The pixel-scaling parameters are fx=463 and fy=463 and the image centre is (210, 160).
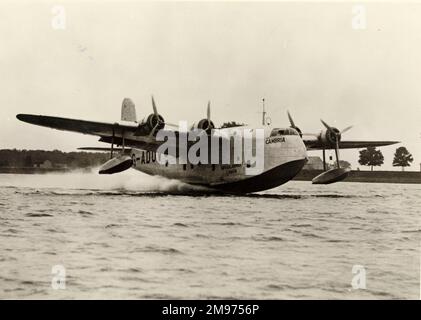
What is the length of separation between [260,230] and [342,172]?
12.7 meters

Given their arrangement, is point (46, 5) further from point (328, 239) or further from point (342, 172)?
point (342, 172)

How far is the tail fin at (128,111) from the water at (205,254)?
14.0 m

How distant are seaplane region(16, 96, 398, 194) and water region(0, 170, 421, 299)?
6.10 m

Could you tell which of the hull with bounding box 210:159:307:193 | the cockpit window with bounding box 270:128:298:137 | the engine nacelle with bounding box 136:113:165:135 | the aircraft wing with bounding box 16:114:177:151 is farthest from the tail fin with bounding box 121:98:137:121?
the cockpit window with bounding box 270:128:298:137

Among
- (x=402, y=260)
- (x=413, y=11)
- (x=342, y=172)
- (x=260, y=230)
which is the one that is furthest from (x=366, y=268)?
(x=342, y=172)

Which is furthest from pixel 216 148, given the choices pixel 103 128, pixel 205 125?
pixel 103 128

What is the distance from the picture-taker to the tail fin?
29.5m

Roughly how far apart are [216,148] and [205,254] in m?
15.4

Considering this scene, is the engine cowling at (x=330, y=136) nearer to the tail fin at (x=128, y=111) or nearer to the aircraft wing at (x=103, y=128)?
the aircraft wing at (x=103, y=128)

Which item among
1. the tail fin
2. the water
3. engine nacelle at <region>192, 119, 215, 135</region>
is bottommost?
the water

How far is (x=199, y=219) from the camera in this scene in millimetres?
14789

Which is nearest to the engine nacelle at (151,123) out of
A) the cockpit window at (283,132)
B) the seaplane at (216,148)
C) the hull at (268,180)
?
the seaplane at (216,148)

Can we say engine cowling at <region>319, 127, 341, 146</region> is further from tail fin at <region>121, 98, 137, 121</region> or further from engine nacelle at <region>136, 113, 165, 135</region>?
tail fin at <region>121, 98, 137, 121</region>

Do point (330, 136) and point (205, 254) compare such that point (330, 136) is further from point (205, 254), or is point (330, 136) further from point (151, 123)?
point (205, 254)
